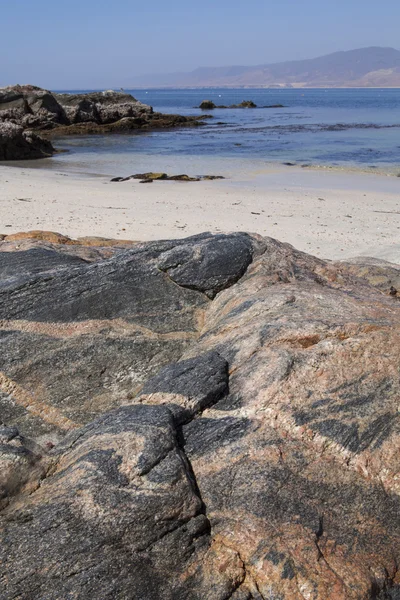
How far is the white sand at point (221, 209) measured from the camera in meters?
13.2

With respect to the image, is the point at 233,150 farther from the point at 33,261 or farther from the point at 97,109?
the point at 33,261

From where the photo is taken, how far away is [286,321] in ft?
15.5

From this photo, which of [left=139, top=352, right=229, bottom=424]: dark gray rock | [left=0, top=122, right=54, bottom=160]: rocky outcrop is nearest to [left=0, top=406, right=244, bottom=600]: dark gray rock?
[left=139, top=352, right=229, bottom=424]: dark gray rock

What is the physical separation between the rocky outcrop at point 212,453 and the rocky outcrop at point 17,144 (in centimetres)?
2442

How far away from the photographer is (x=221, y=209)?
16.2m

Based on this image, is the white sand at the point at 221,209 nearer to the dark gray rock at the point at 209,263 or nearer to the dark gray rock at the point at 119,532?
the dark gray rock at the point at 209,263

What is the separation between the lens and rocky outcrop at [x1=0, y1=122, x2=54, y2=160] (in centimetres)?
2823

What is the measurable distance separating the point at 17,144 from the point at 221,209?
15.8m

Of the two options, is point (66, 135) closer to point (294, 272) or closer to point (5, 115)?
point (5, 115)

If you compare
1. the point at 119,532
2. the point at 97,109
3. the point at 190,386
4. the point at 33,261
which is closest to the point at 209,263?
the point at 33,261

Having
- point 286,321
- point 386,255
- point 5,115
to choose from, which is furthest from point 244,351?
point 5,115

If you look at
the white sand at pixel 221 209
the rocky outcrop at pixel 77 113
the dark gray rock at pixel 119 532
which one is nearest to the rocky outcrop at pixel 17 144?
the white sand at pixel 221 209

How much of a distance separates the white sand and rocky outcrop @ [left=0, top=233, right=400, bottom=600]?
23.3ft

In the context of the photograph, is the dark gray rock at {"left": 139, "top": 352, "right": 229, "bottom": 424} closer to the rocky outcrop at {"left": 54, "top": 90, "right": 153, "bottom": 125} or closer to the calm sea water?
the calm sea water
